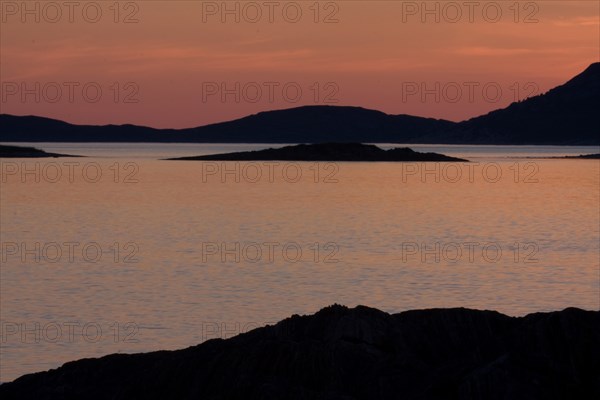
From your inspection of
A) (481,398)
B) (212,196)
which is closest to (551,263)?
(481,398)

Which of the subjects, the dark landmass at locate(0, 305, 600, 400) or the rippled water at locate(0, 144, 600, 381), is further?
the rippled water at locate(0, 144, 600, 381)

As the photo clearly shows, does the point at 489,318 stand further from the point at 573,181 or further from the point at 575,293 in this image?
the point at 573,181

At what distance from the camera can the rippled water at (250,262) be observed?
29.8m

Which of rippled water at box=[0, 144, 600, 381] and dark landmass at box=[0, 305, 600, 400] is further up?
dark landmass at box=[0, 305, 600, 400]

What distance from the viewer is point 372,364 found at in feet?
47.9

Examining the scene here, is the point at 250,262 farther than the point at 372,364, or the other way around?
the point at 250,262

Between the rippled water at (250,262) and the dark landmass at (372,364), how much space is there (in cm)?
811

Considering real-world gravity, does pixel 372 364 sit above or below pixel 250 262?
above

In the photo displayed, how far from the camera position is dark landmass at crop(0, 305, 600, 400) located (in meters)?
13.6

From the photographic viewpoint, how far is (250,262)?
45.0 metres

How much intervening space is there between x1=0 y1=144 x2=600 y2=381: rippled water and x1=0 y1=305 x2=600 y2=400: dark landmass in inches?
319

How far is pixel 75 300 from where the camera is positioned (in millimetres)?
34188

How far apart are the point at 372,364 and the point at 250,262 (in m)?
30.6

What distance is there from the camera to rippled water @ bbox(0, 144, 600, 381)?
29797mm
